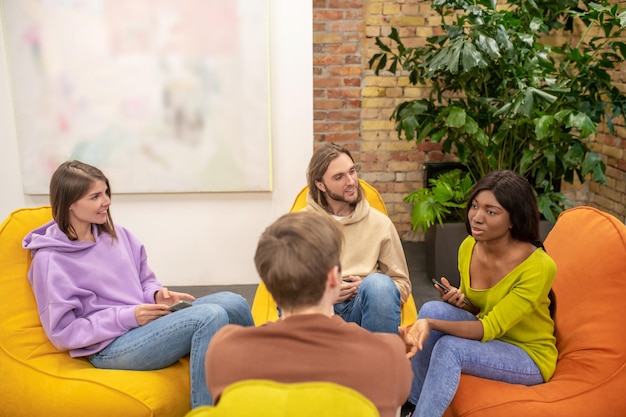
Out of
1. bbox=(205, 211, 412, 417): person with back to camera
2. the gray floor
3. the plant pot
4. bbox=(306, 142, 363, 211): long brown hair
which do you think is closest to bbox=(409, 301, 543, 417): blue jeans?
bbox=(205, 211, 412, 417): person with back to camera

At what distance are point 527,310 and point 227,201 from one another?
6.94ft

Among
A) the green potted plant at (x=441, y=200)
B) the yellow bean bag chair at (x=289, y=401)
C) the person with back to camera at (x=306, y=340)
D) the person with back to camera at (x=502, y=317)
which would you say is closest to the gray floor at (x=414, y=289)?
the green potted plant at (x=441, y=200)

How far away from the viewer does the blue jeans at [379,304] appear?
211 centimetres

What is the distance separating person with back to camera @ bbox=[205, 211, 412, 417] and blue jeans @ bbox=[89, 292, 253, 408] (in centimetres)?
72

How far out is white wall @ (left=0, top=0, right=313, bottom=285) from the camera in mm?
3326

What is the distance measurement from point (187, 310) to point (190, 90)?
1717 mm

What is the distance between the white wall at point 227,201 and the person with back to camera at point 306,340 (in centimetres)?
223

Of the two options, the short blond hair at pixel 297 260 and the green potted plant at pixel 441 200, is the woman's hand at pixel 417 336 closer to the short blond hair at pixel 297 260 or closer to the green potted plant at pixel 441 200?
the short blond hair at pixel 297 260

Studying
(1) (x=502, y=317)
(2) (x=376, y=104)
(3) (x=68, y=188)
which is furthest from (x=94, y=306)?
(2) (x=376, y=104)

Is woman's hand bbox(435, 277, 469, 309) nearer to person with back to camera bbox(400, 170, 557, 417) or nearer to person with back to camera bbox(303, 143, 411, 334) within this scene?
person with back to camera bbox(400, 170, 557, 417)

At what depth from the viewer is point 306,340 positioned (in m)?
1.14

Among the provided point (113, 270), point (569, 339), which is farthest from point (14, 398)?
point (569, 339)

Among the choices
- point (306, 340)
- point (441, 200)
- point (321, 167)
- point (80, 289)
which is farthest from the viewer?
point (441, 200)

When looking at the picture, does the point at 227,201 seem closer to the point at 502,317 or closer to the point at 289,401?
the point at 502,317
